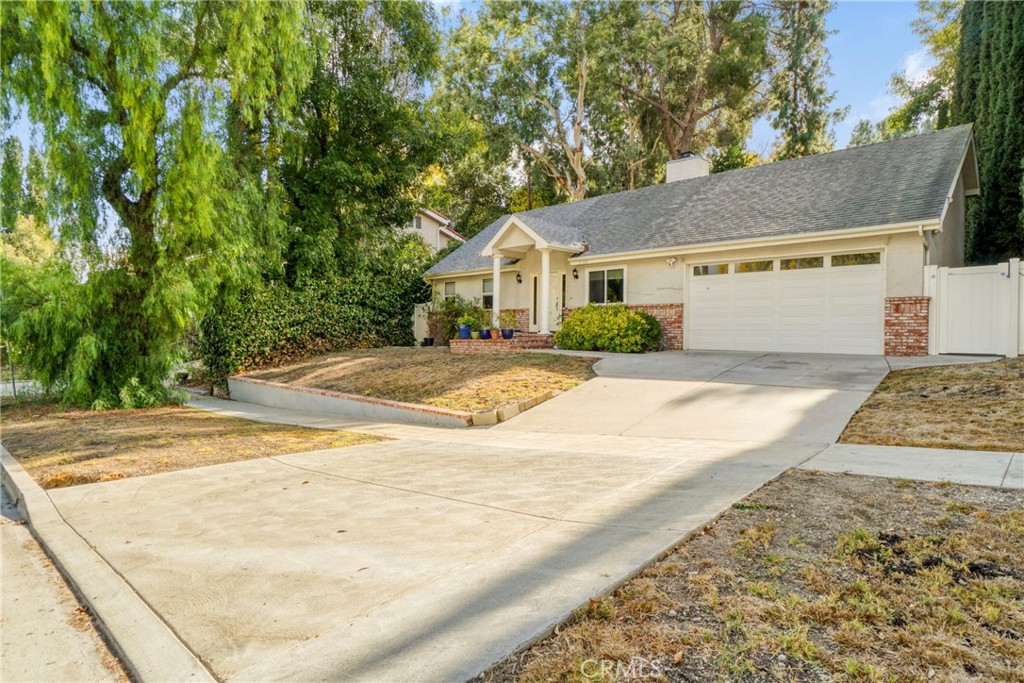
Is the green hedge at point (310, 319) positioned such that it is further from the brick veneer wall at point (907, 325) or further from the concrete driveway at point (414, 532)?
the brick veneer wall at point (907, 325)

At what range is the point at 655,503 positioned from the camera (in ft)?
13.6

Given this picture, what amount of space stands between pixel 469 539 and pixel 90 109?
40.2 ft

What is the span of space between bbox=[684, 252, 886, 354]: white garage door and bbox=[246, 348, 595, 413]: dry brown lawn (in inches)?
155

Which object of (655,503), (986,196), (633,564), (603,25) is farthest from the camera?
(603,25)

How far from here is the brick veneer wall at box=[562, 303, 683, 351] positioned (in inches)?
588

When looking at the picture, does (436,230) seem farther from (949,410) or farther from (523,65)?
(949,410)

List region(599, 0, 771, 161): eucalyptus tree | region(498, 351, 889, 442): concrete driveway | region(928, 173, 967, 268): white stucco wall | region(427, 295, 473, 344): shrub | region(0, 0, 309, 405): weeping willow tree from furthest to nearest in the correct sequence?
region(599, 0, 771, 161): eucalyptus tree
region(427, 295, 473, 344): shrub
region(928, 173, 967, 268): white stucco wall
region(0, 0, 309, 405): weeping willow tree
region(498, 351, 889, 442): concrete driveway

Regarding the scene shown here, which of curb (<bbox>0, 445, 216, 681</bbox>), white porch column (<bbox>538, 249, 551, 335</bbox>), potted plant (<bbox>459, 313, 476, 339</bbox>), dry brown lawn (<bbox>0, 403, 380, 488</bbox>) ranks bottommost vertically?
dry brown lawn (<bbox>0, 403, 380, 488</bbox>)

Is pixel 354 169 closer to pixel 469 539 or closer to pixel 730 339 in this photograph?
pixel 730 339

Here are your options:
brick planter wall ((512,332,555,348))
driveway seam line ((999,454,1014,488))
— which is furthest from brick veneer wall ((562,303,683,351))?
driveway seam line ((999,454,1014,488))

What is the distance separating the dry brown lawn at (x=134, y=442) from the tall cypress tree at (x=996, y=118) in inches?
707

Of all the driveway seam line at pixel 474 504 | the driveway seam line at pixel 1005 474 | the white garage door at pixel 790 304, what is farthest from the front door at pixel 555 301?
the driveway seam line at pixel 1005 474

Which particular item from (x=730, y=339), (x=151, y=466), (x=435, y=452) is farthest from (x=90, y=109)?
(x=730, y=339)

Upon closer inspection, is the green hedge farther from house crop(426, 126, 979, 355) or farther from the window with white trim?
house crop(426, 126, 979, 355)
